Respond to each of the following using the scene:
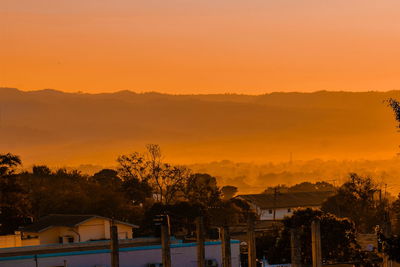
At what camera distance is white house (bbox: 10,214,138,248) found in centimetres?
6631

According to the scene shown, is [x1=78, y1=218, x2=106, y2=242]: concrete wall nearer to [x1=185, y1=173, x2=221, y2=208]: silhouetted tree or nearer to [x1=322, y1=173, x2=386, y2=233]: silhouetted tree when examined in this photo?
[x1=322, y1=173, x2=386, y2=233]: silhouetted tree

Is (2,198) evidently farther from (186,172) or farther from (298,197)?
(298,197)

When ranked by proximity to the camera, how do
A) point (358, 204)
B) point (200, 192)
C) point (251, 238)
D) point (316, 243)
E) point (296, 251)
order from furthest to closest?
point (200, 192), point (358, 204), point (251, 238), point (316, 243), point (296, 251)

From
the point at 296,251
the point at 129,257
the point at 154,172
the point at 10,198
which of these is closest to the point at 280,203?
the point at 154,172

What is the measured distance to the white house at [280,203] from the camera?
156500 millimetres

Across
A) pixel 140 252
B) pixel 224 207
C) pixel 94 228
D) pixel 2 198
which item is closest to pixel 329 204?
pixel 224 207

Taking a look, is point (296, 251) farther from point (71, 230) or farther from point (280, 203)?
point (280, 203)

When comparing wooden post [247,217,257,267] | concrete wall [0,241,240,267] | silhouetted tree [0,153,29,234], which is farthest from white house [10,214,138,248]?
wooden post [247,217,257,267]

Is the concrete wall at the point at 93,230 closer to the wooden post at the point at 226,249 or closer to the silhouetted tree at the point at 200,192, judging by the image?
the wooden post at the point at 226,249

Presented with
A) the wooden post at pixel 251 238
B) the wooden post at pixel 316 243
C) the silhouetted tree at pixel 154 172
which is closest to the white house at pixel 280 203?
the silhouetted tree at pixel 154 172

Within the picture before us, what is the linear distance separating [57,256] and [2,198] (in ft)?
127

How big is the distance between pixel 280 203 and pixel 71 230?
94.2 metres

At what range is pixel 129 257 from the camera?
51.9 metres

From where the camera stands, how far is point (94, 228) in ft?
223
